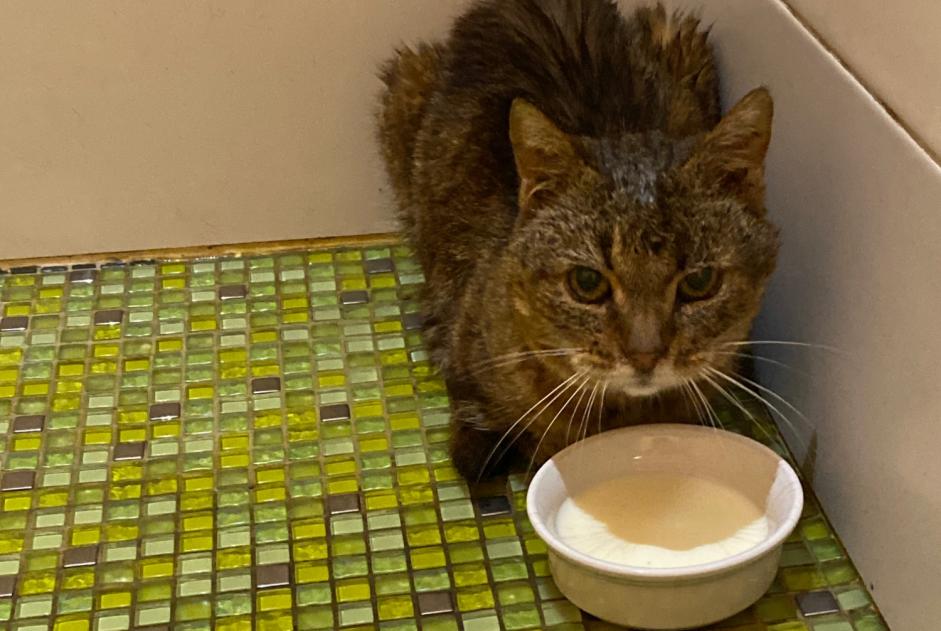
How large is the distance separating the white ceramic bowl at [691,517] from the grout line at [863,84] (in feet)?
1.36

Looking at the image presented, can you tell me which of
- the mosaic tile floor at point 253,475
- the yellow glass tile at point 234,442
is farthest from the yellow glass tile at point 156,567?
the yellow glass tile at point 234,442

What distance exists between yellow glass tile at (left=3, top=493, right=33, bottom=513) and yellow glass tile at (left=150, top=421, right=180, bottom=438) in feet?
0.64

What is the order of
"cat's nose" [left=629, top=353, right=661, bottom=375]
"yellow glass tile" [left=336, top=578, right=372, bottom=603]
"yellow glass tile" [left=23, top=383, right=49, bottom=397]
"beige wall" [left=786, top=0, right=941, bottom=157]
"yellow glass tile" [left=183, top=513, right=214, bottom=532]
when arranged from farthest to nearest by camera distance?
"yellow glass tile" [left=23, top=383, right=49, bottom=397] → "yellow glass tile" [left=183, top=513, right=214, bottom=532] → "yellow glass tile" [left=336, top=578, right=372, bottom=603] → "cat's nose" [left=629, top=353, right=661, bottom=375] → "beige wall" [left=786, top=0, right=941, bottom=157]

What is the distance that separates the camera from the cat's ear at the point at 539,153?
4.35ft

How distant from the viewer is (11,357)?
5.91 feet

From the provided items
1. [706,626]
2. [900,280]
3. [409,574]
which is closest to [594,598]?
[706,626]

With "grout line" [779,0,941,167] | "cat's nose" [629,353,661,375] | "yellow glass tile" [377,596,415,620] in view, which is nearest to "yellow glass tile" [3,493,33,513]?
"yellow glass tile" [377,596,415,620]

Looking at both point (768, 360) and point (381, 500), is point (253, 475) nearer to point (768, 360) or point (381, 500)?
point (381, 500)

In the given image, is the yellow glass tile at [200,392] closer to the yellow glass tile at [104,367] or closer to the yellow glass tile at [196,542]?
the yellow glass tile at [104,367]

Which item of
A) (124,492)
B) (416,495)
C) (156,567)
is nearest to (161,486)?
(124,492)

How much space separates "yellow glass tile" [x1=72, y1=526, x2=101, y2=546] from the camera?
1.49 meters

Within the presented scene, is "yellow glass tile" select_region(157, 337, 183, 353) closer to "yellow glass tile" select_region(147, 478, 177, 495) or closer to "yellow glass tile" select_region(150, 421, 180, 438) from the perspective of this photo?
"yellow glass tile" select_region(150, 421, 180, 438)

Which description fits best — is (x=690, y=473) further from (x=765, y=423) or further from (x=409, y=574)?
(x=409, y=574)

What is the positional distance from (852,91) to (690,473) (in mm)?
513
